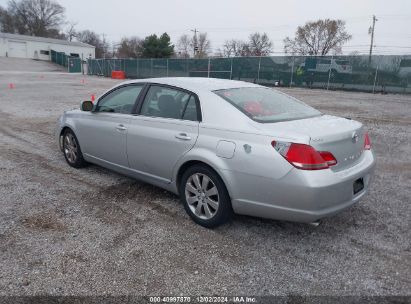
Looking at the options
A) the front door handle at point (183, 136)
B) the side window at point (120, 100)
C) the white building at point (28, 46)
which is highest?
the white building at point (28, 46)

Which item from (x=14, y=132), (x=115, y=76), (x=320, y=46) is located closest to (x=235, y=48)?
(x=320, y=46)

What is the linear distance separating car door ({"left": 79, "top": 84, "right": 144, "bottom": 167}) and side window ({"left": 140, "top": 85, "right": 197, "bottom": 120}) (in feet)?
0.79

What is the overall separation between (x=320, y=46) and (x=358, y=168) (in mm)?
73273

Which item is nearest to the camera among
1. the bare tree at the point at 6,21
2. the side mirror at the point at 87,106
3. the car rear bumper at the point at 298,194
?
the car rear bumper at the point at 298,194

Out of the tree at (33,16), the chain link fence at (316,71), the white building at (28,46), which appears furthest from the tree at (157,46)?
the tree at (33,16)

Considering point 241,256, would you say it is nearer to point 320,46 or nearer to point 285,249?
point 285,249

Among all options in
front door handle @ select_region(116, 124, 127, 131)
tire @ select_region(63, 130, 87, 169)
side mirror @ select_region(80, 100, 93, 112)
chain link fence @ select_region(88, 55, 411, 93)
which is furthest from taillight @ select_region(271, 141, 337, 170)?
chain link fence @ select_region(88, 55, 411, 93)

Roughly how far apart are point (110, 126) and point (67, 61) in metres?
58.9

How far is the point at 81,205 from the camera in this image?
4199mm

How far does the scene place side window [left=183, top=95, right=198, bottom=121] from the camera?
12.3 feet

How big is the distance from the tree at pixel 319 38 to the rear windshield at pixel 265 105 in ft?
235

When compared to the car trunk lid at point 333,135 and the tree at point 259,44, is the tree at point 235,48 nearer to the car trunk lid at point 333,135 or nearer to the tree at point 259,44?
the tree at point 259,44

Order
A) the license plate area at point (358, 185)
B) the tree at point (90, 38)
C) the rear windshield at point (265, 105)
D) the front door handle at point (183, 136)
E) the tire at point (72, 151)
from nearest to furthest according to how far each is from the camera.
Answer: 1. the license plate area at point (358, 185)
2. the rear windshield at point (265, 105)
3. the front door handle at point (183, 136)
4. the tire at point (72, 151)
5. the tree at point (90, 38)

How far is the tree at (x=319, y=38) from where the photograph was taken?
68.5 m
